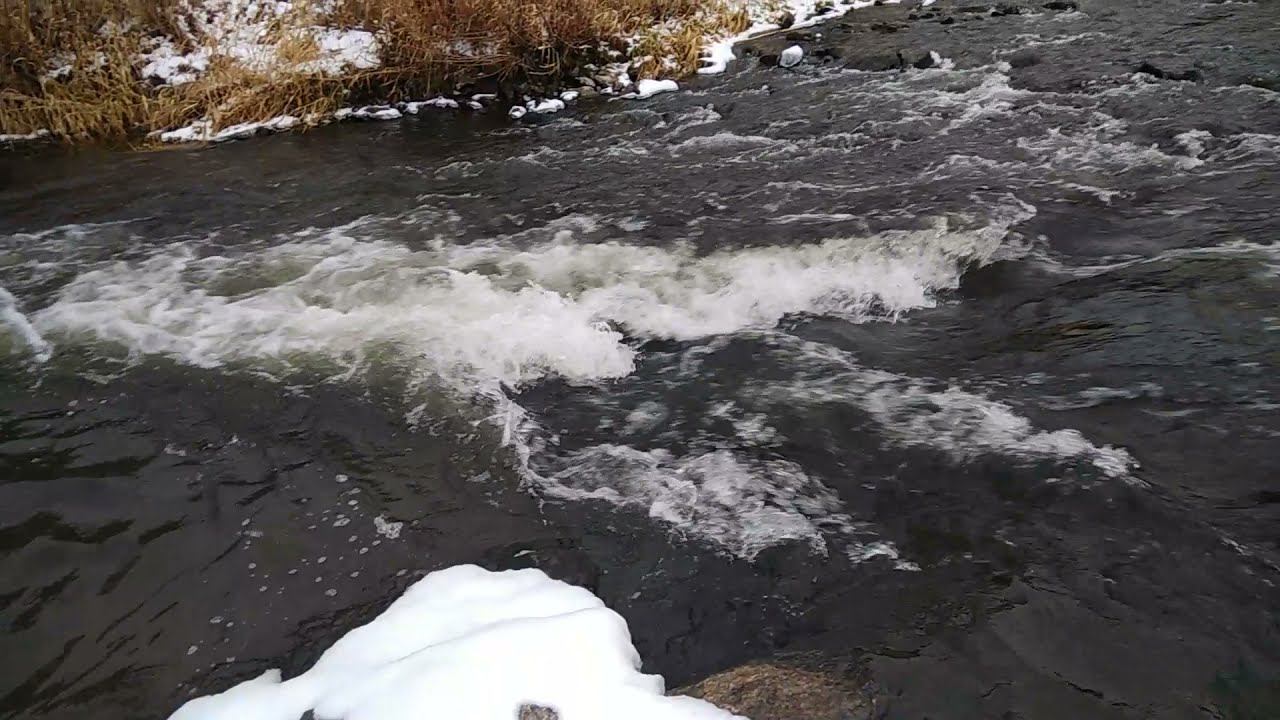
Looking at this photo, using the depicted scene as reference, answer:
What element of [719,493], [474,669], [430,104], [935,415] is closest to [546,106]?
[430,104]

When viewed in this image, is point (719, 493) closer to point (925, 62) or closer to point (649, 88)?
point (649, 88)

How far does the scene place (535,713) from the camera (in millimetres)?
2480

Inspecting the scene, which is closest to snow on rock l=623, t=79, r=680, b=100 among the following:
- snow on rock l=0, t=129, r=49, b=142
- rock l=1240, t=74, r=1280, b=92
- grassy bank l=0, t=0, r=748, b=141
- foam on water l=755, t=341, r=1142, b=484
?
grassy bank l=0, t=0, r=748, b=141

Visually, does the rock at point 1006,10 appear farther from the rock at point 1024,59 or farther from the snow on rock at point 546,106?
the snow on rock at point 546,106

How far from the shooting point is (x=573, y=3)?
1092 centimetres

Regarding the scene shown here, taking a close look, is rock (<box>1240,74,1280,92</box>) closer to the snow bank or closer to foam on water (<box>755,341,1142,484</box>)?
foam on water (<box>755,341,1142,484</box>)

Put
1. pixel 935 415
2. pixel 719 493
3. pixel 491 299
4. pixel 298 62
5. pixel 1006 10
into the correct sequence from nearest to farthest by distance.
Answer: pixel 719 493, pixel 935 415, pixel 491 299, pixel 298 62, pixel 1006 10

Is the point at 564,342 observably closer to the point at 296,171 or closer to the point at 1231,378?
the point at 1231,378

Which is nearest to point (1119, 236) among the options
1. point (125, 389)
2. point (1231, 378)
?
point (1231, 378)

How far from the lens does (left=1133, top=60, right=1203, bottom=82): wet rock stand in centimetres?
842

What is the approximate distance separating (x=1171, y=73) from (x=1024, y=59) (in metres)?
1.68

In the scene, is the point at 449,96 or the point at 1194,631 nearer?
the point at 1194,631

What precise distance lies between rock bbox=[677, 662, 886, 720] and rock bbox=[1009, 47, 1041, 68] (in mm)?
9121

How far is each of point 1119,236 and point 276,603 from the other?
19.3 feet
